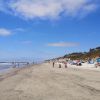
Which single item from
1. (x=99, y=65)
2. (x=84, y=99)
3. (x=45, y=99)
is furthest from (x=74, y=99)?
(x=99, y=65)

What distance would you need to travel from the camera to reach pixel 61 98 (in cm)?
1703

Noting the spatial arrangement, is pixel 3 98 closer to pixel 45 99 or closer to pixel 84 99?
pixel 45 99

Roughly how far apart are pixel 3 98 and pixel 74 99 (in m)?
4.45

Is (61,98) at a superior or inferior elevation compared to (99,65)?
inferior

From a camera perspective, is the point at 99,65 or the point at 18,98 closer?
the point at 18,98

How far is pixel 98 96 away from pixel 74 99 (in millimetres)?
1785

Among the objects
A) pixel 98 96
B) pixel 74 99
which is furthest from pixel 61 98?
pixel 98 96

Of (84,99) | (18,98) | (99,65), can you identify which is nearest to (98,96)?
(84,99)

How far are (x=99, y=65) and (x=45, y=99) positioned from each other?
187ft

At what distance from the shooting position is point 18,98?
17.3m

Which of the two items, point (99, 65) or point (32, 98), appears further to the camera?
point (99, 65)

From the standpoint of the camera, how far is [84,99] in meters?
16.5

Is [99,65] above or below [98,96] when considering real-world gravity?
above

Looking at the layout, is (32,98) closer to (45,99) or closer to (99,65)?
(45,99)
